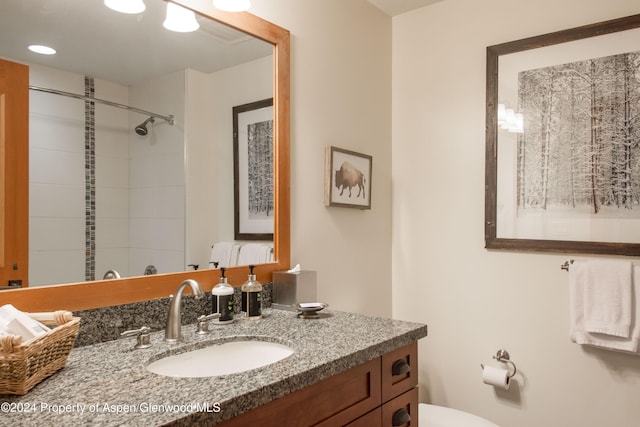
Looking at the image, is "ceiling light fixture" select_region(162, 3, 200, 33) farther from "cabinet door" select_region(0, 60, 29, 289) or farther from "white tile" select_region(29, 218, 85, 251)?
"white tile" select_region(29, 218, 85, 251)

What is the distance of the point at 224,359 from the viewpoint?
133 centimetres

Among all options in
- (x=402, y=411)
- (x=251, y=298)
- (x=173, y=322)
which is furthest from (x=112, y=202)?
(x=402, y=411)

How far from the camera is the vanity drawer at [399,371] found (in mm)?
1358

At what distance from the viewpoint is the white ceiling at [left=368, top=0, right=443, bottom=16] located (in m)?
2.40

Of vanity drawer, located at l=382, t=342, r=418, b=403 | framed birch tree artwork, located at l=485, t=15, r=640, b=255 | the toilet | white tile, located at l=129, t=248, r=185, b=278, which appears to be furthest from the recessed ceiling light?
the toilet

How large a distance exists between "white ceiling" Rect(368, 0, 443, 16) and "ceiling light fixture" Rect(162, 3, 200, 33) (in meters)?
1.19

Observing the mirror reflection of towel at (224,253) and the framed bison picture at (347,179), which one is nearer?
the mirror reflection of towel at (224,253)

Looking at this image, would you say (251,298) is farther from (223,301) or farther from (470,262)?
(470,262)

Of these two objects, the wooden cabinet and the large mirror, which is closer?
the wooden cabinet

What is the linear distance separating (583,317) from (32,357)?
1935mm

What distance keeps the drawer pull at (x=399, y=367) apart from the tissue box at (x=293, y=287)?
0.47 meters

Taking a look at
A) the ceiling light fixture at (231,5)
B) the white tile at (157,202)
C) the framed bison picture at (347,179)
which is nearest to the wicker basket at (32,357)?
the white tile at (157,202)

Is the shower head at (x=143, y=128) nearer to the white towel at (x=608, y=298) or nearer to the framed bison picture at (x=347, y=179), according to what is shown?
the framed bison picture at (x=347, y=179)

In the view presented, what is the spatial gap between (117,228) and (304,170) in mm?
870
